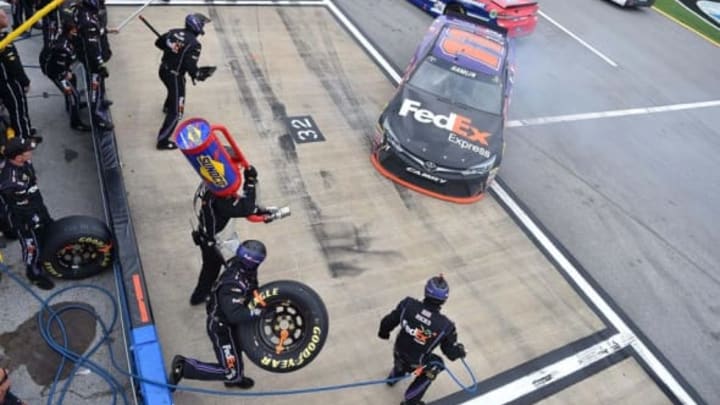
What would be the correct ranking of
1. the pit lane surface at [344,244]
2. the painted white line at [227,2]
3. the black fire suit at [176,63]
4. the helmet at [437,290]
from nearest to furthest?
the helmet at [437,290] < the pit lane surface at [344,244] < the black fire suit at [176,63] < the painted white line at [227,2]

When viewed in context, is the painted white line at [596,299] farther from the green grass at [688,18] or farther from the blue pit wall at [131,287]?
the green grass at [688,18]

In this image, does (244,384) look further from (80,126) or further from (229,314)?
(80,126)

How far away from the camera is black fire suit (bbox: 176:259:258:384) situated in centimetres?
391

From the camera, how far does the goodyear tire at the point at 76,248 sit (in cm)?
494

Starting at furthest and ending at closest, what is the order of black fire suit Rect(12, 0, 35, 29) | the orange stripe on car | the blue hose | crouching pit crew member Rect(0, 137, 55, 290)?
black fire suit Rect(12, 0, 35, 29), the orange stripe on car, crouching pit crew member Rect(0, 137, 55, 290), the blue hose

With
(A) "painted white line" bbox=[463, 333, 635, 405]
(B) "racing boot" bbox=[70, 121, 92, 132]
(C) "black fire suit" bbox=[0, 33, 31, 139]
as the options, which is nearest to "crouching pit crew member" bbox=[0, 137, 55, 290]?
(C) "black fire suit" bbox=[0, 33, 31, 139]

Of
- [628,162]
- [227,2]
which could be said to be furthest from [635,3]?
[227,2]

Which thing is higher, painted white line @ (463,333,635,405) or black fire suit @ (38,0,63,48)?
black fire suit @ (38,0,63,48)

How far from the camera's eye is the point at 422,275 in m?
6.23

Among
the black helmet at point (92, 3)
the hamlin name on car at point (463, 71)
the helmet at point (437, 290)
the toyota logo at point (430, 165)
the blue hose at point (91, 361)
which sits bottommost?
the blue hose at point (91, 361)

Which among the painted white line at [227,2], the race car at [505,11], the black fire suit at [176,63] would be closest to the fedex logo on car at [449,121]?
the black fire suit at [176,63]

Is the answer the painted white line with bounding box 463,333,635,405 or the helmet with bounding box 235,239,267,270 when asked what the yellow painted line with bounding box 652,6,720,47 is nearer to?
the painted white line with bounding box 463,333,635,405

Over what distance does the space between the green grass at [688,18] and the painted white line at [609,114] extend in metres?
4.84

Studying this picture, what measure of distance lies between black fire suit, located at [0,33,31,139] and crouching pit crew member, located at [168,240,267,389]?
3.84m
